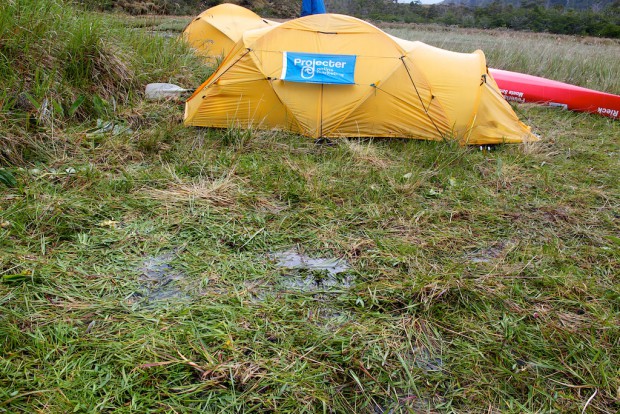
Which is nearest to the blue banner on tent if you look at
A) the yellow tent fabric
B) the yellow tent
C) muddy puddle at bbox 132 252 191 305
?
the yellow tent fabric

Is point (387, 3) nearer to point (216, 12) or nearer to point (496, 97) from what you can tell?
point (216, 12)

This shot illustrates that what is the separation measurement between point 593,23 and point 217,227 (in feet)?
86.5

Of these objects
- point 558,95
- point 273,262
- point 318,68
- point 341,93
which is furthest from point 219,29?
point 273,262

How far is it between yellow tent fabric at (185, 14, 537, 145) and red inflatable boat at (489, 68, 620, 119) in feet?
7.86

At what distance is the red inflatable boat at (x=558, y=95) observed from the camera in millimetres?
5633

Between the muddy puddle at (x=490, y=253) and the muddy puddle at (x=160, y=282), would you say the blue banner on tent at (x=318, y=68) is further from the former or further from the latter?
the muddy puddle at (x=160, y=282)

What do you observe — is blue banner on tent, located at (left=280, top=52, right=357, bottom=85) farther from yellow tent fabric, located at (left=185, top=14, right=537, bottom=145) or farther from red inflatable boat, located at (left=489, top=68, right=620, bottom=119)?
red inflatable boat, located at (left=489, top=68, right=620, bottom=119)

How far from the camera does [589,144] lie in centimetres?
460

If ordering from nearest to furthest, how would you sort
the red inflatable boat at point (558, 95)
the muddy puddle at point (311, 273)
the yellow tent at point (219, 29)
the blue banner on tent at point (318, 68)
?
1. the muddy puddle at point (311, 273)
2. the blue banner on tent at point (318, 68)
3. the red inflatable boat at point (558, 95)
4. the yellow tent at point (219, 29)

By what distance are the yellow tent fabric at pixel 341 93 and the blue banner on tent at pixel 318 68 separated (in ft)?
0.19

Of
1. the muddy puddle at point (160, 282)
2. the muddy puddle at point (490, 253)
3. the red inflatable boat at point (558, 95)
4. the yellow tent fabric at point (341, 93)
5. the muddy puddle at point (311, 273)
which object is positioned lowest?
the muddy puddle at point (490, 253)

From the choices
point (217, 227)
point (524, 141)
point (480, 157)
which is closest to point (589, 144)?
point (524, 141)

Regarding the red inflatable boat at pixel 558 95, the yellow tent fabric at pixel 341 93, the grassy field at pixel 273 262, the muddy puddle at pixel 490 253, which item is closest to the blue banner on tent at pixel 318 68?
the yellow tent fabric at pixel 341 93

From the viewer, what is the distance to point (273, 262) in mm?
2334
